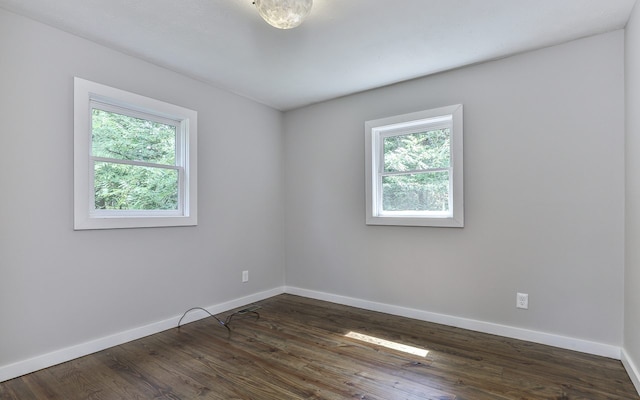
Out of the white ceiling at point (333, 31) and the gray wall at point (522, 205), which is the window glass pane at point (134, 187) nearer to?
the white ceiling at point (333, 31)

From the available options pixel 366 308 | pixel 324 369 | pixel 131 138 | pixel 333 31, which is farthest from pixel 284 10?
pixel 366 308

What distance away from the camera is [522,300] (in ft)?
8.82

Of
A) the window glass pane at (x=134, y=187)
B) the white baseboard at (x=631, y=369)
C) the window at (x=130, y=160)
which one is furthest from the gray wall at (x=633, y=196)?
the window glass pane at (x=134, y=187)

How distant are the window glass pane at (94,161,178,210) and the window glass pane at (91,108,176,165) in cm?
10

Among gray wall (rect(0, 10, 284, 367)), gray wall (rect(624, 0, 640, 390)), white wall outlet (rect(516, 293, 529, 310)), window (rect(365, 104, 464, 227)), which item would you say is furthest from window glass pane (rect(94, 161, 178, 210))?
gray wall (rect(624, 0, 640, 390))

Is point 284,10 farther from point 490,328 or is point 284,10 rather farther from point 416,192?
point 490,328

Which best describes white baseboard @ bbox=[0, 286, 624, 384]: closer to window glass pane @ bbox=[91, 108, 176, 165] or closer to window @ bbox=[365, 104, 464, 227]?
window @ bbox=[365, 104, 464, 227]

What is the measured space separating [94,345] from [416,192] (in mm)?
3128

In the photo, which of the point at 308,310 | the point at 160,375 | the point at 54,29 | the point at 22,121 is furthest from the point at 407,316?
the point at 54,29

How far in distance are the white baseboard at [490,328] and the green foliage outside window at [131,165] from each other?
7.17ft

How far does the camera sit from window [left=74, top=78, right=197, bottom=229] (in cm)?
248

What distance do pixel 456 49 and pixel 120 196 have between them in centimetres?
310

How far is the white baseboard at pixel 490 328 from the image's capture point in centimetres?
240

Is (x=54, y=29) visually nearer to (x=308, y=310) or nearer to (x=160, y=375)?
(x=160, y=375)
